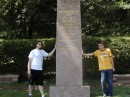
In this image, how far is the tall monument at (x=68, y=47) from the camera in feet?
37.1

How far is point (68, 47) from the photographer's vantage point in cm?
1131

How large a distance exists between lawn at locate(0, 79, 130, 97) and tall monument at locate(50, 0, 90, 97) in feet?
3.76

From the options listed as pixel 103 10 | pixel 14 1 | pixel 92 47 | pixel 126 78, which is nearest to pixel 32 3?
pixel 14 1

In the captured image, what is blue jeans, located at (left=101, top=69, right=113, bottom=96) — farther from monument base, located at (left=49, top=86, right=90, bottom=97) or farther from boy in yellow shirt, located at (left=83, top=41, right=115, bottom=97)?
monument base, located at (left=49, top=86, right=90, bottom=97)

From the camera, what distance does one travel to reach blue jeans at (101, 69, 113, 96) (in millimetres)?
11891

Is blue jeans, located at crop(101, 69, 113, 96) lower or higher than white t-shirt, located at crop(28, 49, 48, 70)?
lower

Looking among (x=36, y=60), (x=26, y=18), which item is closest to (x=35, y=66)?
(x=36, y=60)

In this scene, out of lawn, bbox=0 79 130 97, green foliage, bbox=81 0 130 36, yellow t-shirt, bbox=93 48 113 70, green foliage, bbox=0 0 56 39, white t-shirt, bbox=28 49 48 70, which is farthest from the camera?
green foliage, bbox=81 0 130 36

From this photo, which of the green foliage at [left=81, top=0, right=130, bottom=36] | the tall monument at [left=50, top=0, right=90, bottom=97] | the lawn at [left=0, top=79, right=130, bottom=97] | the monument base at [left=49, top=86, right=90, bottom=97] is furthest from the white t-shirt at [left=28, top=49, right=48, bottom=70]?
the green foliage at [left=81, top=0, right=130, bottom=36]

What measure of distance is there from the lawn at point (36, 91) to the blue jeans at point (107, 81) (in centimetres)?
29

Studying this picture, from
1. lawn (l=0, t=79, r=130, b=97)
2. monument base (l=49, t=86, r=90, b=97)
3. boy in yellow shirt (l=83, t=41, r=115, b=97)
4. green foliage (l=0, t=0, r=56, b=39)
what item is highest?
green foliage (l=0, t=0, r=56, b=39)

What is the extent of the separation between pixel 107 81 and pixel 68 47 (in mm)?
1766

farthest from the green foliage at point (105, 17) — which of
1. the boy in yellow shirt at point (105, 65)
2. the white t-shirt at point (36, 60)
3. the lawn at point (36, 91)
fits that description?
the white t-shirt at point (36, 60)

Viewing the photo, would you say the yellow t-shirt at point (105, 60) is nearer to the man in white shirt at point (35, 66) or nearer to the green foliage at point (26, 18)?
→ the man in white shirt at point (35, 66)
